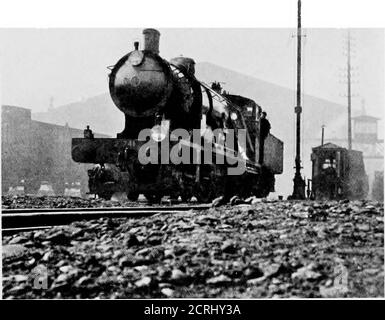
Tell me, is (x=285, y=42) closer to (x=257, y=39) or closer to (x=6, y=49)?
(x=257, y=39)

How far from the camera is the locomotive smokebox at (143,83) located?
8.78 meters

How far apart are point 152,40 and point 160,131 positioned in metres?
2.03

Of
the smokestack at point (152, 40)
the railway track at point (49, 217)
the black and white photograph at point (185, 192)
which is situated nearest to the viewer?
the black and white photograph at point (185, 192)

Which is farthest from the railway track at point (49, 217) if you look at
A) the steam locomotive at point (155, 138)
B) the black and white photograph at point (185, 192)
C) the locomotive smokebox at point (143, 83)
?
the locomotive smokebox at point (143, 83)

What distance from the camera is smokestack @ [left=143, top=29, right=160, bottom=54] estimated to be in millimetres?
9148

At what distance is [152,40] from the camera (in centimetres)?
925

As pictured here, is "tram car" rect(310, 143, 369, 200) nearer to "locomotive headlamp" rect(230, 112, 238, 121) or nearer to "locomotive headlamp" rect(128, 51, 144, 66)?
"locomotive headlamp" rect(230, 112, 238, 121)

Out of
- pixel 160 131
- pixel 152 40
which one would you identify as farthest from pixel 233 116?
pixel 160 131

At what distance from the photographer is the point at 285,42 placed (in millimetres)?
8281

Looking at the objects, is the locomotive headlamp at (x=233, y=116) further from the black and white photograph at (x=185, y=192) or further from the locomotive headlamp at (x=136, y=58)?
the locomotive headlamp at (x=136, y=58)

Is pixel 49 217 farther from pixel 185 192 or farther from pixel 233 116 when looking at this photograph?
pixel 233 116

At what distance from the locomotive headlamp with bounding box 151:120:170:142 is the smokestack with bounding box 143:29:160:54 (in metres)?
1.61

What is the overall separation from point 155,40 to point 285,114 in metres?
27.5

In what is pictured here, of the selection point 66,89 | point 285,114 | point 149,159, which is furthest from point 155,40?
point 285,114
